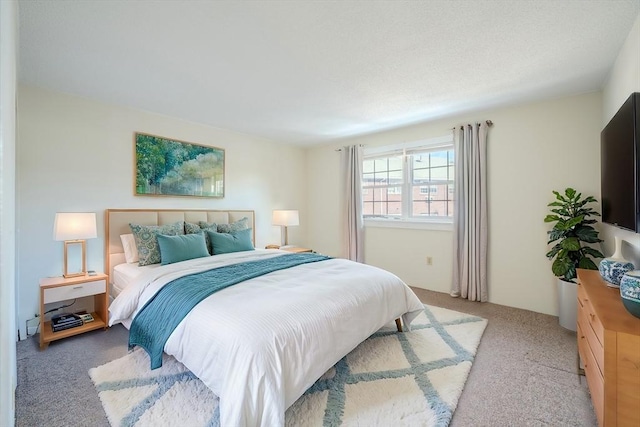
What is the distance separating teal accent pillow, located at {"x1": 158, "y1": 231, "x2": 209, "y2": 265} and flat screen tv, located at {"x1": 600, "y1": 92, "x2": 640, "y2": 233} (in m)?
3.47

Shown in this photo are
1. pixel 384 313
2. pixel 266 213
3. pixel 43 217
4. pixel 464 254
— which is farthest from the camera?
pixel 266 213

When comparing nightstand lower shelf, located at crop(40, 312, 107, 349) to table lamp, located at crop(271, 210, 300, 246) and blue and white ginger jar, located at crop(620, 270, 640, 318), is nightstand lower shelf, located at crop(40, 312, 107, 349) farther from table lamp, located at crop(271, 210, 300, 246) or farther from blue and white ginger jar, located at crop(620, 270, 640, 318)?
blue and white ginger jar, located at crop(620, 270, 640, 318)

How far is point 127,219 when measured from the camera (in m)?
3.13

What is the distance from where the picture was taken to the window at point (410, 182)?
391 centimetres

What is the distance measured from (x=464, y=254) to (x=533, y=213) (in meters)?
0.89

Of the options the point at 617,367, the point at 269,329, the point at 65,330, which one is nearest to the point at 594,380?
the point at 617,367

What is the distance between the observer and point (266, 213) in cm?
479

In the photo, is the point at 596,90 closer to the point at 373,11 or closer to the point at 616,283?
the point at 616,283

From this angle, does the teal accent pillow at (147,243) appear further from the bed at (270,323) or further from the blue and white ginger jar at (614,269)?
the blue and white ginger jar at (614,269)

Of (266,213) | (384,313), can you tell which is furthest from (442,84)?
(266,213)

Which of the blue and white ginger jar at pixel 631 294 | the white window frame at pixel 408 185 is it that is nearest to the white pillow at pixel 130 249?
the white window frame at pixel 408 185

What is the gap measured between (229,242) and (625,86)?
3.89 m

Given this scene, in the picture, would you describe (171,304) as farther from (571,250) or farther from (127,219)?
(571,250)

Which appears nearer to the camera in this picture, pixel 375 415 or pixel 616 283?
pixel 375 415
